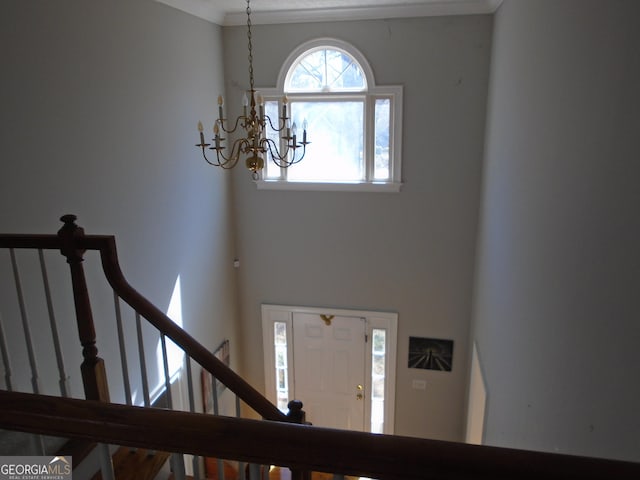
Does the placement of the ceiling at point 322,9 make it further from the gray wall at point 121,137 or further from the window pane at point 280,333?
the window pane at point 280,333

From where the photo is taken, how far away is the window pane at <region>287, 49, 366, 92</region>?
4.57 meters

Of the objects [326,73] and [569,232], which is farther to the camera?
[326,73]

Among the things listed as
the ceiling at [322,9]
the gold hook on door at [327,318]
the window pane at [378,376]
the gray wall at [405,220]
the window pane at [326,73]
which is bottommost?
the window pane at [378,376]

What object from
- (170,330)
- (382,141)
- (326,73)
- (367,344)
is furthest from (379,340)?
(170,330)

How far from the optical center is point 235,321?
17.7ft

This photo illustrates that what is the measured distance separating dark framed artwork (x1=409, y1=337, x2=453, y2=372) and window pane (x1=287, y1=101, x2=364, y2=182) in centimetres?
196

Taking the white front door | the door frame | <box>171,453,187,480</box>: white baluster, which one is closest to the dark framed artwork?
the door frame

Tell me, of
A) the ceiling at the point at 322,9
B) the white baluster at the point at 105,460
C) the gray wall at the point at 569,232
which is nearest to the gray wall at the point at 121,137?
the ceiling at the point at 322,9

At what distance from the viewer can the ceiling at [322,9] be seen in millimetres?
4055

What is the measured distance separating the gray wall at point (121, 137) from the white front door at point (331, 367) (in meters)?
1.13

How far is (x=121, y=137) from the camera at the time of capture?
317 cm

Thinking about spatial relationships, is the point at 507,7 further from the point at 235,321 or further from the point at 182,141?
the point at 235,321

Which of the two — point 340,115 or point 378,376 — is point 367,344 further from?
point 340,115

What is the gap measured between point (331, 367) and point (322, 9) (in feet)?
12.8
